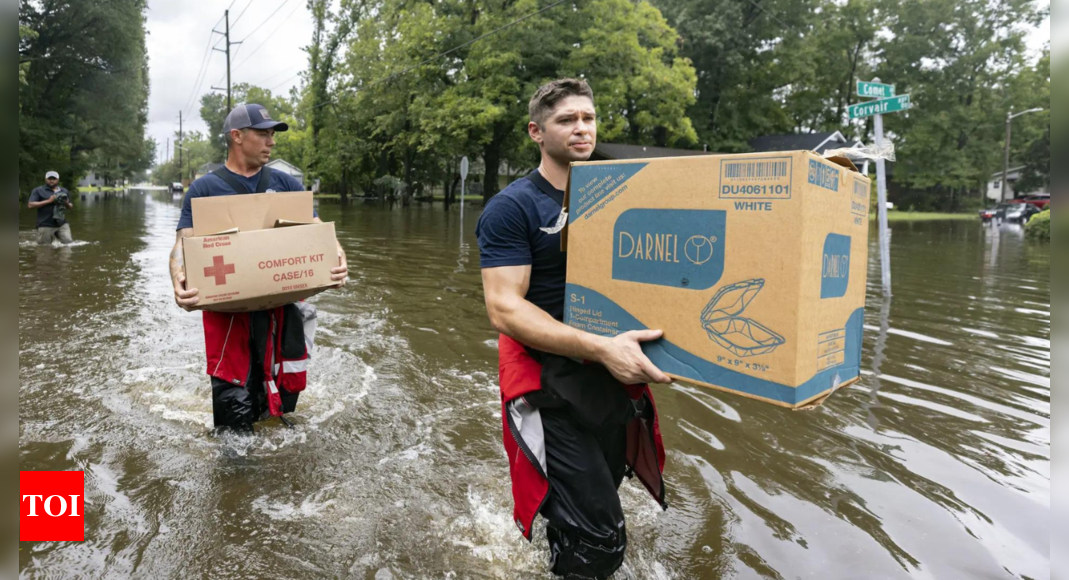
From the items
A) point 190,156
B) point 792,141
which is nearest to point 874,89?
point 792,141

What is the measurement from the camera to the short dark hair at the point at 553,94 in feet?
7.59

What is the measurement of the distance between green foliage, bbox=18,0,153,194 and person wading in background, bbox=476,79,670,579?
115 feet

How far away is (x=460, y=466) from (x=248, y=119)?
2281mm

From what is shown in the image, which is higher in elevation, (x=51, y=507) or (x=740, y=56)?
(x=740, y=56)

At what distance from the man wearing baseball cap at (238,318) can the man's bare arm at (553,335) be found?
157 centimetres

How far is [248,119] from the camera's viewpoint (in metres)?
3.59

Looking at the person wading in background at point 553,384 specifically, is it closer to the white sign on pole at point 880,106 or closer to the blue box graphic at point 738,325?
the blue box graphic at point 738,325

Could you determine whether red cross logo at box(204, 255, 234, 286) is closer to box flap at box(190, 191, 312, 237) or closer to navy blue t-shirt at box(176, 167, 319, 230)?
box flap at box(190, 191, 312, 237)

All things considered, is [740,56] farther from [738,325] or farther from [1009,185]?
[1009,185]

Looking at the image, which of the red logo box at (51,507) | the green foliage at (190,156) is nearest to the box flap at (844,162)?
the red logo box at (51,507)

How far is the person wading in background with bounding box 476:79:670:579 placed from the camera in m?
2.19

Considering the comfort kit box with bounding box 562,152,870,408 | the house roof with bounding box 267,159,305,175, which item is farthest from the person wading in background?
the house roof with bounding box 267,159,305,175

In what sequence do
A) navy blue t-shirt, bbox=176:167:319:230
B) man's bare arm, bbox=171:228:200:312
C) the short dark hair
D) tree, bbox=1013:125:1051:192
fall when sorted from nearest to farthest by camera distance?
the short dark hair
man's bare arm, bbox=171:228:200:312
navy blue t-shirt, bbox=176:167:319:230
tree, bbox=1013:125:1051:192

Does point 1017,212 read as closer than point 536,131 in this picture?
No
